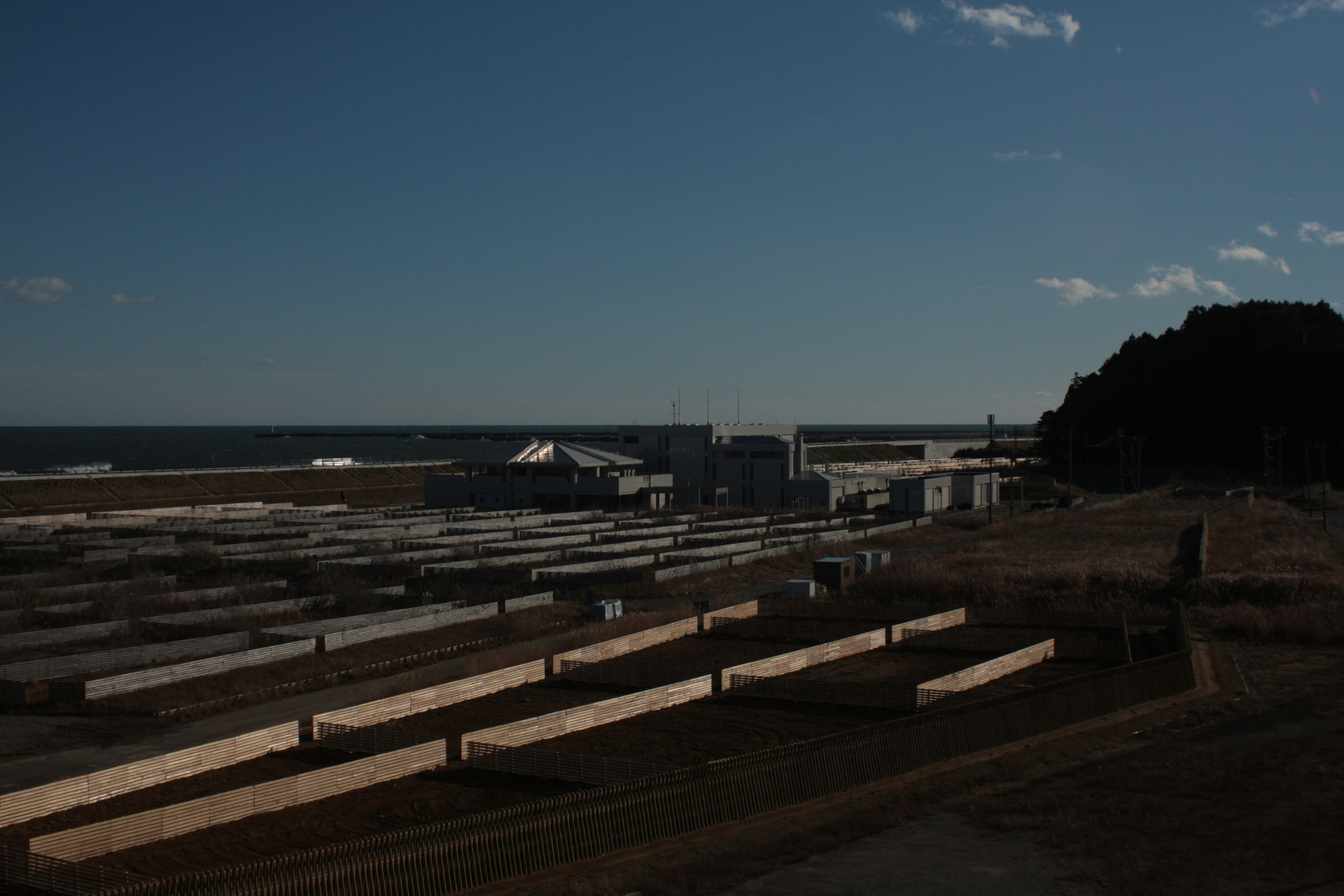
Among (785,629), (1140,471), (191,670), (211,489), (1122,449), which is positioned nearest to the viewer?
(191,670)

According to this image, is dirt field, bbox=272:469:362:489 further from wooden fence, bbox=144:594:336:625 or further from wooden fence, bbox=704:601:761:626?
wooden fence, bbox=704:601:761:626

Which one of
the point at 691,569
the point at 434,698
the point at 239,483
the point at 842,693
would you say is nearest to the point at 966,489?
the point at 691,569

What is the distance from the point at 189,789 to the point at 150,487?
281ft

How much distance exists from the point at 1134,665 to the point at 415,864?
58.0 feet

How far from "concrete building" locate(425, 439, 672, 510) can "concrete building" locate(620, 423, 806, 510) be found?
4093 millimetres

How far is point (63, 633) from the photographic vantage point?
31.5 m

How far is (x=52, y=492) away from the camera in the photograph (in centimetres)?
8531

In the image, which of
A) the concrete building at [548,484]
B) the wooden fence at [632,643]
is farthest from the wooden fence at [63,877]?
the concrete building at [548,484]

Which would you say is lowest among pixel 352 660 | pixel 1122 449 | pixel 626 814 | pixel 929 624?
pixel 352 660

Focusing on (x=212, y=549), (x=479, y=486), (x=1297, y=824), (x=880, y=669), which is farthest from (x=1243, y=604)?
(x=479, y=486)

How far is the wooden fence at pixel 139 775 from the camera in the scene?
1644cm

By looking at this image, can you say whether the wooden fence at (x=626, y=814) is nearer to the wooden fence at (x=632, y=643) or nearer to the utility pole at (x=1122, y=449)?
the wooden fence at (x=632, y=643)

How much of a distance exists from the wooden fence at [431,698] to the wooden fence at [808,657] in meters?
5.60

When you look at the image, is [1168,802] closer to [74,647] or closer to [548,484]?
[74,647]
